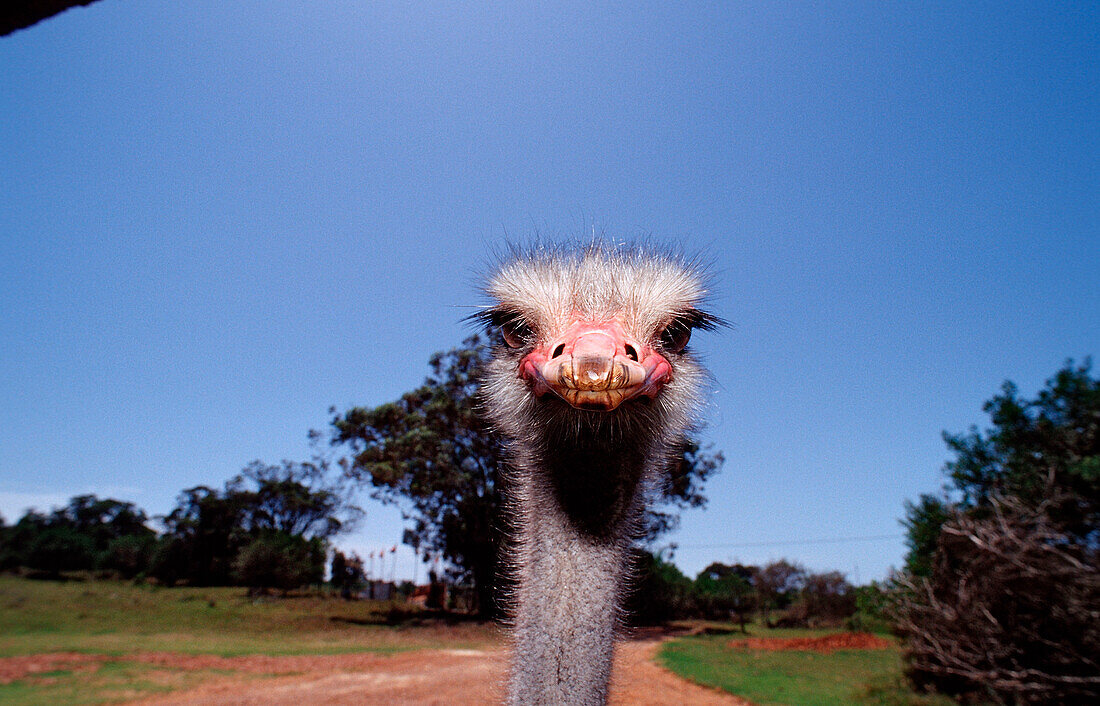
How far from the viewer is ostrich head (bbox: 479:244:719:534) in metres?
1.34

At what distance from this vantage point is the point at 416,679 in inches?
374

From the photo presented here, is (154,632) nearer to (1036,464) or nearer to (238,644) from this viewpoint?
(238,644)

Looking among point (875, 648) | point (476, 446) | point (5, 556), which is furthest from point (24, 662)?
point (875, 648)

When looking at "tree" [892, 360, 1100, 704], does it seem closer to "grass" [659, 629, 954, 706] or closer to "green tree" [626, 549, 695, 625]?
"grass" [659, 629, 954, 706]

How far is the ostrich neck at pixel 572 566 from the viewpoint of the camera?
1.34m

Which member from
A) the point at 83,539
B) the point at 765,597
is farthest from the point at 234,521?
the point at 765,597

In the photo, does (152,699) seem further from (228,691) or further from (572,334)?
(572,334)

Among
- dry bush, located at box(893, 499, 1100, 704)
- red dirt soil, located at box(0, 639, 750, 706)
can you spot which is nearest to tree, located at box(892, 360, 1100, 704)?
dry bush, located at box(893, 499, 1100, 704)

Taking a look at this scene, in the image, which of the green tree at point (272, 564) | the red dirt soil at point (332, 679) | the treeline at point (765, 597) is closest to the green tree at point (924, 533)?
the red dirt soil at point (332, 679)

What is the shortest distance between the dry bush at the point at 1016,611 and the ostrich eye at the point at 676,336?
25.5 feet

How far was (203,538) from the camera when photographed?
35531mm

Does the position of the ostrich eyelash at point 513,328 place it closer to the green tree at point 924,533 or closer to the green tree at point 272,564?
the green tree at point 924,533

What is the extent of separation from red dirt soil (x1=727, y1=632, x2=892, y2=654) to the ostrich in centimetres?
1742

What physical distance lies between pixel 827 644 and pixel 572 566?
2058 centimetres
